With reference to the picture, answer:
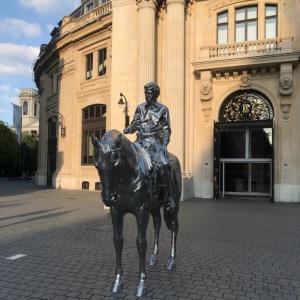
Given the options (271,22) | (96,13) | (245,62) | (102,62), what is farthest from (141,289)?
(96,13)

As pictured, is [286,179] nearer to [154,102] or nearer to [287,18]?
[287,18]

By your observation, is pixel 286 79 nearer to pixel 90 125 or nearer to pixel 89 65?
pixel 90 125

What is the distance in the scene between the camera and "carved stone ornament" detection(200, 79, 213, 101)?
2548 centimetres

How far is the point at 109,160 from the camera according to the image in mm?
5008

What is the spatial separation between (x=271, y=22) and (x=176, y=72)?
644 cm

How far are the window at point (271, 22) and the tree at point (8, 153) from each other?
5912 cm

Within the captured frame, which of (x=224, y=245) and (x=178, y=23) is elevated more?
(x=178, y=23)

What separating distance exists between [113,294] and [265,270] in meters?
2.95

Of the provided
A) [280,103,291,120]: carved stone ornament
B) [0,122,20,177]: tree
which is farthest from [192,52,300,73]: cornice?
[0,122,20,177]: tree

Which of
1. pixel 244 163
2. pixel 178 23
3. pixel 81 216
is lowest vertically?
pixel 81 216

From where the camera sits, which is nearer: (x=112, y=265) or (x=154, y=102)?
(x=154, y=102)

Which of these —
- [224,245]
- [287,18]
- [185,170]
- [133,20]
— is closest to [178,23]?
[133,20]

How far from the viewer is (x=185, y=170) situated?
25.2 metres

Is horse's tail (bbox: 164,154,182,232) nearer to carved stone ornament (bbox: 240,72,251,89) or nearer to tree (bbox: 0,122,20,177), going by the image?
carved stone ornament (bbox: 240,72,251,89)
